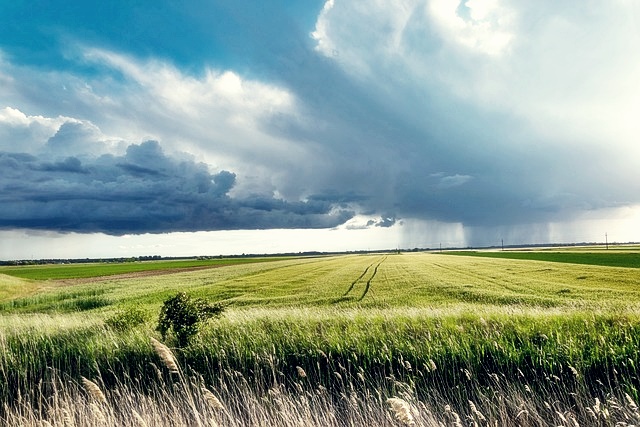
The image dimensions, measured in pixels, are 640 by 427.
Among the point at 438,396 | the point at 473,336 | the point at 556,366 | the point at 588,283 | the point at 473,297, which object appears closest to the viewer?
the point at 438,396

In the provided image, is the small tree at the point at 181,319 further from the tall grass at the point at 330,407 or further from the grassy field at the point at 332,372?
the tall grass at the point at 330,407

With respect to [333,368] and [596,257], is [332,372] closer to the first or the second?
[333,368]

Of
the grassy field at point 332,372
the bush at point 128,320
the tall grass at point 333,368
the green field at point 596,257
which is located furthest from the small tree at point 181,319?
the green field at point 596,257

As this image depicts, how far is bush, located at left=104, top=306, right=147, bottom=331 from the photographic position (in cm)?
1698

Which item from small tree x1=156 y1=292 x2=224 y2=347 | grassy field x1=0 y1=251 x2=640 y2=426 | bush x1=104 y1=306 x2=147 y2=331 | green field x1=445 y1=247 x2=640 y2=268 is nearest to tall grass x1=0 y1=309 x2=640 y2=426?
grassy field x1=0 y1=251 x2=640 y2=426

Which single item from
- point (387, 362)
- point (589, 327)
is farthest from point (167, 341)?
point (589, 327)

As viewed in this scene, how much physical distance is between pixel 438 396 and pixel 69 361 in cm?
1081

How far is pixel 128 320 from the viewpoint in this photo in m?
17.5

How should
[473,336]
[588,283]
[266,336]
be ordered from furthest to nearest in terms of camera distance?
[588,283], [266,336], [473,336]

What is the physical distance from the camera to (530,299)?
33.0m

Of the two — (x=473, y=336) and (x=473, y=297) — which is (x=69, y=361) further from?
(x=473, y=297)

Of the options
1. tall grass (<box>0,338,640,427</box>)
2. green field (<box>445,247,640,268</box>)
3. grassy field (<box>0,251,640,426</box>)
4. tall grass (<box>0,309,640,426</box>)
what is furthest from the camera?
green field (<box>445,247,640,268</box>)

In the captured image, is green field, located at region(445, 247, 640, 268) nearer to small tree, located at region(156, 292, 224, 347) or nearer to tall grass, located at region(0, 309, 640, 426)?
tall grass, located at region(0, 309, 640, 426)

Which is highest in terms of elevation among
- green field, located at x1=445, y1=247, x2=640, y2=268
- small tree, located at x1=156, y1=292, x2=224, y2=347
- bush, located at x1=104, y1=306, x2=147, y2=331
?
small tree, located at x1=156, y1=292, x2=224, y2=347
